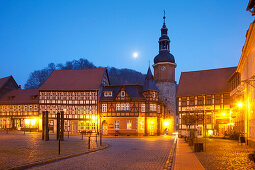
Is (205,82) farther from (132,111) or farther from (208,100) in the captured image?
(132,111)

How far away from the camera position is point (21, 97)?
57031mm

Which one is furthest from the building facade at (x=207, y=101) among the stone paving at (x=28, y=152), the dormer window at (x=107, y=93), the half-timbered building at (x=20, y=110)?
the half-timbered building at (x=20, y=110)

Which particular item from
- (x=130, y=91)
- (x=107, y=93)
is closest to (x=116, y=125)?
(x=107, y=93)

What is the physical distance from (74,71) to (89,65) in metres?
43.8

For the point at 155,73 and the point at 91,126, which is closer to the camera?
the point at 91,126

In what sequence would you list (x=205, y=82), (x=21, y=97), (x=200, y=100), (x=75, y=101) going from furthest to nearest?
(x=21, y=97)
(x=75, y=101)
(x=205, y=82)
(x=200, y=100)

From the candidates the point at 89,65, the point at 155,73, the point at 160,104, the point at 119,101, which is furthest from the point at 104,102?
the point at 89,65

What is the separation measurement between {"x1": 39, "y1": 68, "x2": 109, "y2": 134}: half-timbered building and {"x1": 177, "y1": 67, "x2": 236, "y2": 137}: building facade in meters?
15.6

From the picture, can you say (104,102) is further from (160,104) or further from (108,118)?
(160,104)

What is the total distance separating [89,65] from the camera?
329ft

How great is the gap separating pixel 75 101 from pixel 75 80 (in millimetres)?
4416

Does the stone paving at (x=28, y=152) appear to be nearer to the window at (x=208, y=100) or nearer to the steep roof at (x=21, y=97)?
the window at (x=208, y=100)

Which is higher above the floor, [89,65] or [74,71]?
[89,65]

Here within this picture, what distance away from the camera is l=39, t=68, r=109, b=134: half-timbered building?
2003 inches
